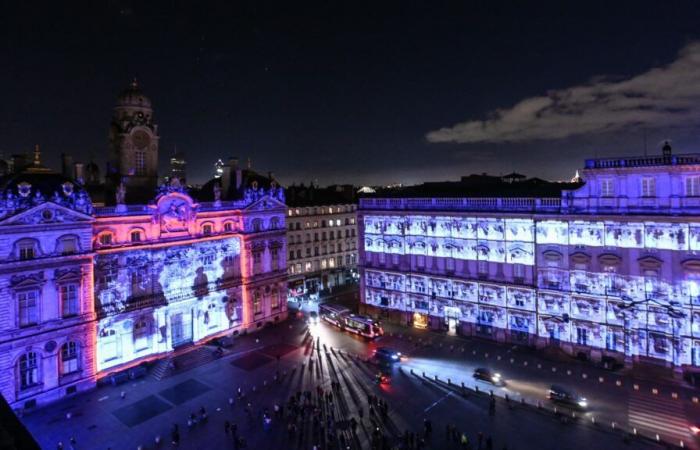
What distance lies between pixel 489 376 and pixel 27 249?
4675cm

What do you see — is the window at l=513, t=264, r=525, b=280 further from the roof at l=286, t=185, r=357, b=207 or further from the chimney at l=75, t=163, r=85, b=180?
the chimney at l=75, t=163, r=85, b=180

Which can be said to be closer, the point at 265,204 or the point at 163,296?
the point at 163,296

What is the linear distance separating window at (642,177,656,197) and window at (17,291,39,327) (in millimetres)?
62274

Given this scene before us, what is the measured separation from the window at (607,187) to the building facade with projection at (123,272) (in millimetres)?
43468

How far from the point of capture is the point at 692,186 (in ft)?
155

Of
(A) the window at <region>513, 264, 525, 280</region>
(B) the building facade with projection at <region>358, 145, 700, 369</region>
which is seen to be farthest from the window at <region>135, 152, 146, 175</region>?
(A) the window at <region>513, 264, 525, 280</region>

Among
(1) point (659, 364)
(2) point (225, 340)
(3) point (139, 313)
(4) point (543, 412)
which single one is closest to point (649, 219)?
(1) point (659, 364)

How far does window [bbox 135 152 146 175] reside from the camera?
66.5m

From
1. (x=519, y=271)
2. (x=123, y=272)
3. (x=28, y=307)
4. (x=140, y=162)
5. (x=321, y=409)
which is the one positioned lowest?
(x=321, y=409)

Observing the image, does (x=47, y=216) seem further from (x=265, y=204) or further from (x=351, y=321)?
(x=351, y=321)

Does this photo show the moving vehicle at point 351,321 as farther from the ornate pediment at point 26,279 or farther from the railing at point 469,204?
the ornate pediment at point 26,279

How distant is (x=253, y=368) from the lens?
5450cm

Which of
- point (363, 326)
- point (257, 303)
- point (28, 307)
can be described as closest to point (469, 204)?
point (363, 326)

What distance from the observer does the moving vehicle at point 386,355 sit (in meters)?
54.2
